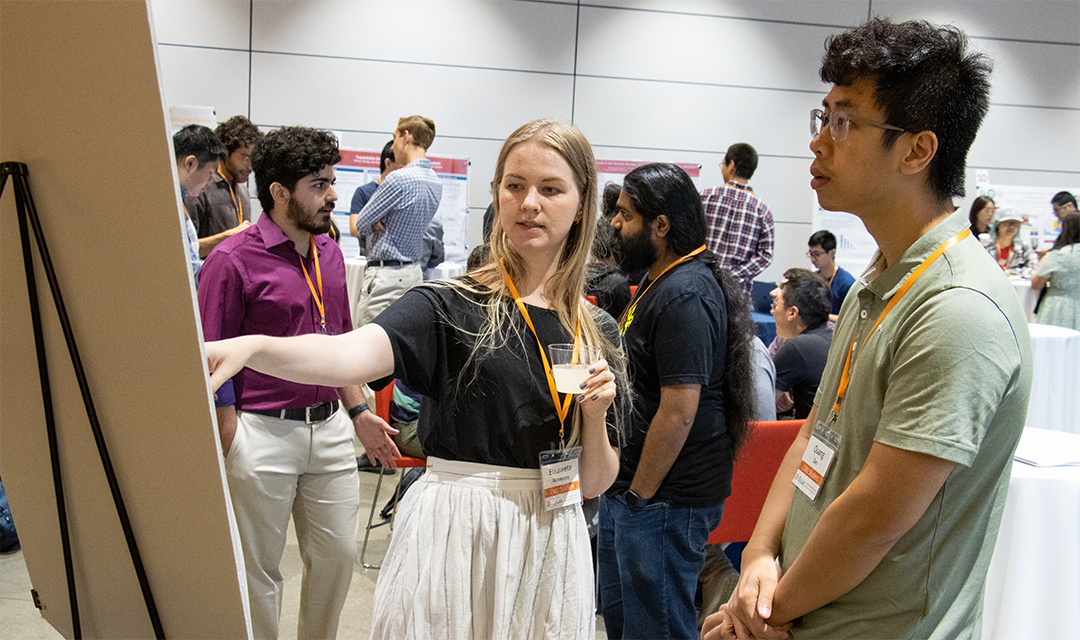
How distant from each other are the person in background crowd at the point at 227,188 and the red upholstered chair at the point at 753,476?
128 inches

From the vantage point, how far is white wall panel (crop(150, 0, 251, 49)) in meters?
6.49

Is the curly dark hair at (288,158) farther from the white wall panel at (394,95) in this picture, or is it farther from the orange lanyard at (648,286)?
the white wall panel at (394,95)

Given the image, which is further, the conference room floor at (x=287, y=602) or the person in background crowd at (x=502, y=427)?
the conference room floor at (x=287, y=602)

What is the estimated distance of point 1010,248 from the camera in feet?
23.9

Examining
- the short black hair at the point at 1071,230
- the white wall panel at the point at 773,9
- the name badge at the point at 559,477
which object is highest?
the white wall panel at the point at 773,9

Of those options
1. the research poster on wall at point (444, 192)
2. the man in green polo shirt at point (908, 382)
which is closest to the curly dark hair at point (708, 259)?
the man in green polo shirt at point (908, 382)

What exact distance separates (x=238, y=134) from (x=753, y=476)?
11.7 ft

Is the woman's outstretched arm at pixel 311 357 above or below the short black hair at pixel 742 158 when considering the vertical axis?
below

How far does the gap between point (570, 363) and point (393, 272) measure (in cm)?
363

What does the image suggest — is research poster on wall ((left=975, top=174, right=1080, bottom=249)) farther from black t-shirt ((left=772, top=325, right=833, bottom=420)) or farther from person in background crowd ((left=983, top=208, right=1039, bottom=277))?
black t-shirt ((left=772, top=325, right=833, bottom=420))

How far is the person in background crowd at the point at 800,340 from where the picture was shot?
Result: 298 centimetres

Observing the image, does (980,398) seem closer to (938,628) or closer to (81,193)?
(938,628)

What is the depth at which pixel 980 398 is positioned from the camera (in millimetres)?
924

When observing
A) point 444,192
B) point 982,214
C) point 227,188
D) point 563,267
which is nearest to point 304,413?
point 563,267
